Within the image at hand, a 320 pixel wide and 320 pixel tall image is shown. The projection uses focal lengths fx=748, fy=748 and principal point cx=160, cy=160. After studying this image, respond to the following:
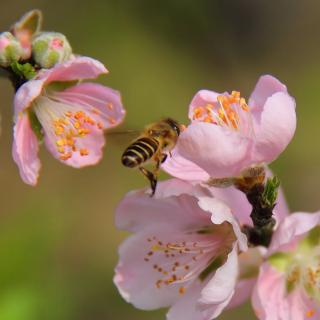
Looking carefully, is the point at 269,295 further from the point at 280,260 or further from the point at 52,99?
the point at 52,99

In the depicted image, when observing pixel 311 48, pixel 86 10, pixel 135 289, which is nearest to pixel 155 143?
pixel 135 289

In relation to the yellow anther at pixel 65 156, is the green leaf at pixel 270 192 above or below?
above

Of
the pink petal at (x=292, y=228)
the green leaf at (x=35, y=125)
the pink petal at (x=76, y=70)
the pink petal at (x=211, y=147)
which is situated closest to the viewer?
the pink petal at (x=211, y=147)

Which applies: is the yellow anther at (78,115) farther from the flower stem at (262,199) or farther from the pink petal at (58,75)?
the flower stem at (262,199)

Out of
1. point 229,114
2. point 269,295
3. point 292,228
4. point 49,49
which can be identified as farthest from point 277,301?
point 49,49

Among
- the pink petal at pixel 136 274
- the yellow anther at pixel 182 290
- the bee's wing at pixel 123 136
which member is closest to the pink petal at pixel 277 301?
the yellow anther at pixel 182 290

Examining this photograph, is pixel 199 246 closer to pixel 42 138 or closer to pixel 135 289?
pixel 135 289
